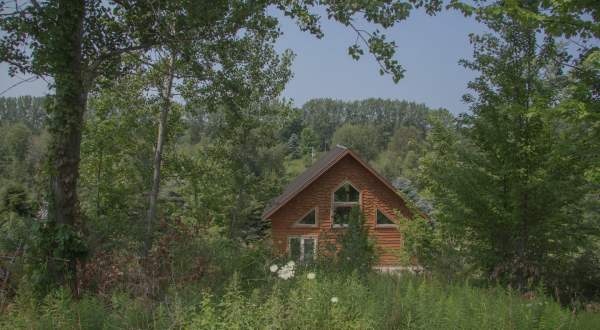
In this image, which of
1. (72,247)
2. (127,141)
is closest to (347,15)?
(72,247)

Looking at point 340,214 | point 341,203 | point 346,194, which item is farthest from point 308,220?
point 346,194

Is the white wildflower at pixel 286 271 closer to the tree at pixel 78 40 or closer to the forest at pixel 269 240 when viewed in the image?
the forest at pixel 269 240

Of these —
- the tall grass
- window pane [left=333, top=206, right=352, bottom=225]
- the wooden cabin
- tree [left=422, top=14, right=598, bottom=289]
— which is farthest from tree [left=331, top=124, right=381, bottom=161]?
the tall grass

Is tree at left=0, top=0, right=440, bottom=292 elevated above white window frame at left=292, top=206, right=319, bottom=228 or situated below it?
above

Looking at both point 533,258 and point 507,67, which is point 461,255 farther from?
point 507,67

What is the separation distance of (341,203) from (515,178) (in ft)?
51.9

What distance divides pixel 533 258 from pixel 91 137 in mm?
12025

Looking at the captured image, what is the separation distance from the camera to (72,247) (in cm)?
589

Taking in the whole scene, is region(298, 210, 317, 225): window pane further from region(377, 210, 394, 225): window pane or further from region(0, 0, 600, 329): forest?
region(0, 0, 600, 329): forest

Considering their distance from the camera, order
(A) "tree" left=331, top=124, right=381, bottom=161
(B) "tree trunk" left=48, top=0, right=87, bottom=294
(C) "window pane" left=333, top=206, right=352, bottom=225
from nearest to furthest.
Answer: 1. (B) "tree trunk" left=48, top=0, right=87, bottom=294
2. (C) "window pane" left=333, top=206, right=352, bottom=225
3. (A) "tree" left=331, top=124, right=381, bottom=161

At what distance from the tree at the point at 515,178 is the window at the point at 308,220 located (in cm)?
1456

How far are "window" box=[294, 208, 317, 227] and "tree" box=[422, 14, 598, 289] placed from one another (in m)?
14.6

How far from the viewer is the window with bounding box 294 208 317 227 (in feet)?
77.2

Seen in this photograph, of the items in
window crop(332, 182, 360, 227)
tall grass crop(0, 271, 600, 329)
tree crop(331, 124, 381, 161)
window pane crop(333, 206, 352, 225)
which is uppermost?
tree crop(331, 124, 381, 161)
